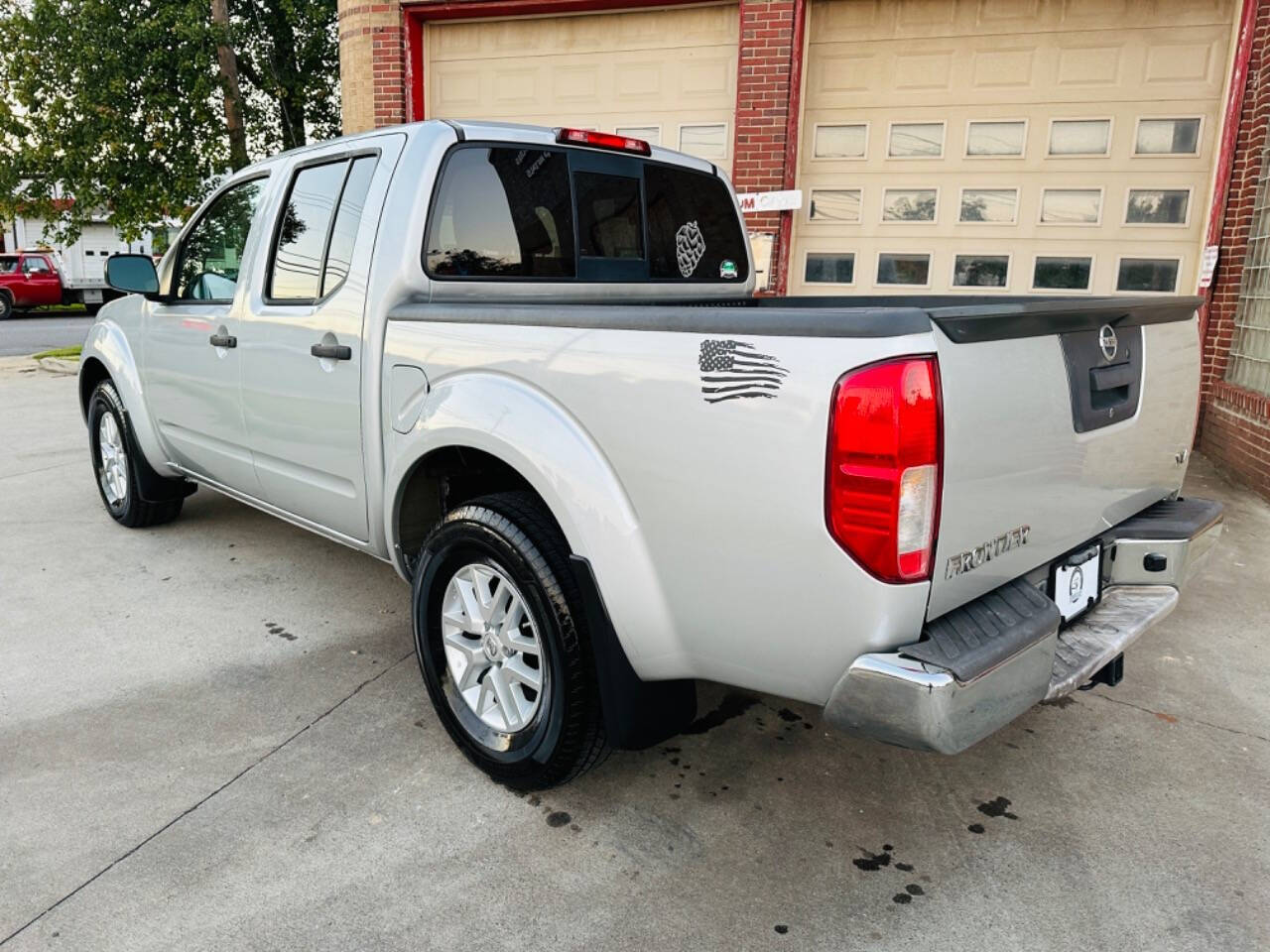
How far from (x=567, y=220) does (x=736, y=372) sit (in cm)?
160

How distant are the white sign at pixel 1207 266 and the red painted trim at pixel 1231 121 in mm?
41

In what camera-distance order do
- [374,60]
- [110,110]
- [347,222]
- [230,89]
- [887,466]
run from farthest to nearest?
[230,89]
[110,110]
[374,60]
[347,222]
[887,466]

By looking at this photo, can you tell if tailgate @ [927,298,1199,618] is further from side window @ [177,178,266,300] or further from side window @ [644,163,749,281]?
side window @ [177,178,266,300]

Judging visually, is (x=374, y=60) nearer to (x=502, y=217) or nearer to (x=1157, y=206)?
(x=502, y=217)

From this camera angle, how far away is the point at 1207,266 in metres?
6.93

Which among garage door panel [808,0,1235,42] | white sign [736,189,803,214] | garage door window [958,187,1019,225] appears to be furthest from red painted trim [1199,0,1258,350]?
white sign [736,189,803,214]

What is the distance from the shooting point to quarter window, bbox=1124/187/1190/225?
7.12 meters

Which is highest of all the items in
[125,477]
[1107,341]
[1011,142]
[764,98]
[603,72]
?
[603,72]

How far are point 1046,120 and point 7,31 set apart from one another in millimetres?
13399

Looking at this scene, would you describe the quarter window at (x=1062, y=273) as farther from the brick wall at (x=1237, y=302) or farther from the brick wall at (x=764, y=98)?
the brick wall at (x=764, y=98)

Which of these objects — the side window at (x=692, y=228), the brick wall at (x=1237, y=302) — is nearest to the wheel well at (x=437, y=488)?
the side window at (x=692, y=228)

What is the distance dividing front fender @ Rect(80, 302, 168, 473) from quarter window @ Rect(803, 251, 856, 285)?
5.42m

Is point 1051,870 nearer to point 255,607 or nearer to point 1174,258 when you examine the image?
point 255,607

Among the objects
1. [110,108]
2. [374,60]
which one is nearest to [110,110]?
[110,108]
